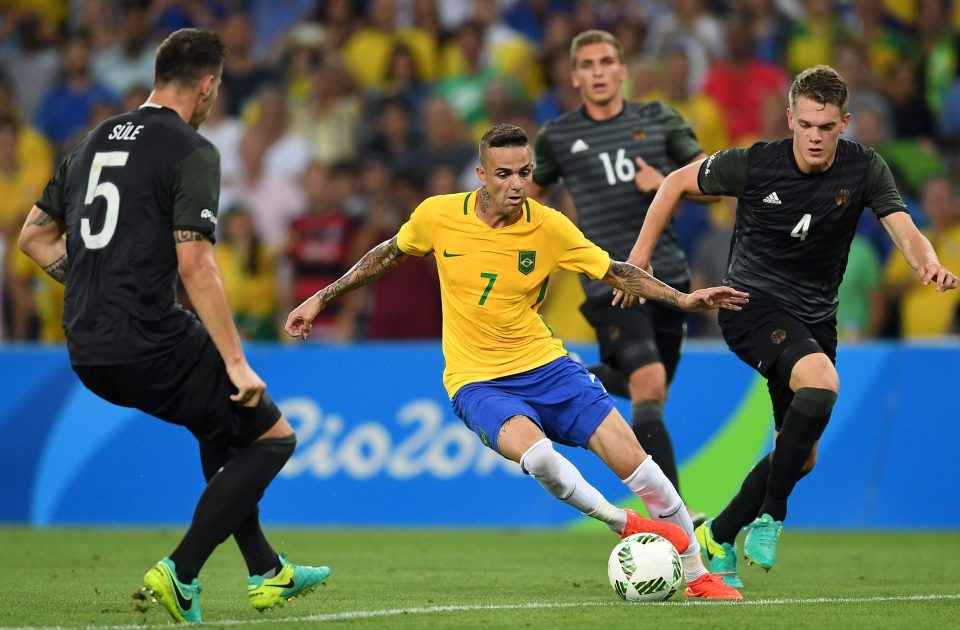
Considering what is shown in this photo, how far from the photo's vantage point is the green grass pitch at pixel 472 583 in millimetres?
6145

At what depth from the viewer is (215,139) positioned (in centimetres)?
1605

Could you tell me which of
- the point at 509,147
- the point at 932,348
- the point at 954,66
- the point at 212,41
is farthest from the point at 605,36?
the point at 954,66

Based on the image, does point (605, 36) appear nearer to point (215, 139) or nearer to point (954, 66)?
point (954, 66)

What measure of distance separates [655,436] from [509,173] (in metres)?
2.32

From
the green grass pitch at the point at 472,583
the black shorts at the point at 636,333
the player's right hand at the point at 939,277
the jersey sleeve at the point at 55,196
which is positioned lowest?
the green grass pitch at the point at 472,583

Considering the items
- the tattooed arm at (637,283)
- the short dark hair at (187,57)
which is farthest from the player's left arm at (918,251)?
the short dark hair at (187,57)

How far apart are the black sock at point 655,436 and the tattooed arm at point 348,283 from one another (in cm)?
212

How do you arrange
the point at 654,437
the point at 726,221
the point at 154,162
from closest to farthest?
the point at 154,162 < the point at 654,437 < the point at 726,221

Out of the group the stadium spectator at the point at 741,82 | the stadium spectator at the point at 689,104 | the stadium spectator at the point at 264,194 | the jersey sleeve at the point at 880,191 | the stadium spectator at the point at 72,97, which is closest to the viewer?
the jersey sleeve at the point at 880,191

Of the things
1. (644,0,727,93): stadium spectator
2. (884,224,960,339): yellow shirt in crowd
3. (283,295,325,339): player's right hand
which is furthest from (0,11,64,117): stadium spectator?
(283,295,325,339): player's right hand

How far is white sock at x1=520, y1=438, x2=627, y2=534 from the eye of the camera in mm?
6801

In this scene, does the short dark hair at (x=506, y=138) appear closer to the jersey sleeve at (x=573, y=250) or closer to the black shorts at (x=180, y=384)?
the jersey sleeve at (x=573, y=250)

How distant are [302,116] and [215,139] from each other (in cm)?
97

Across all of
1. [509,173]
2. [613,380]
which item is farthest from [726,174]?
[613,380]
